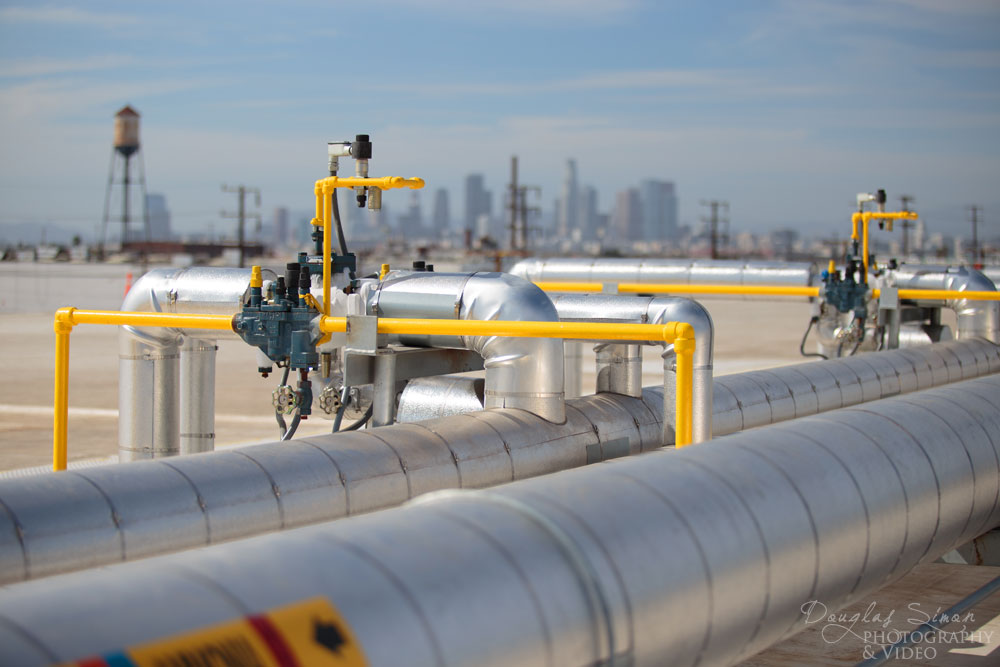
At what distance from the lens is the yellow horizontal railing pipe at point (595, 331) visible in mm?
6180

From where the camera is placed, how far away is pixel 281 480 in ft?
19.1

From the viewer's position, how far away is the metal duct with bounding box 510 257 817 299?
63.3 feet

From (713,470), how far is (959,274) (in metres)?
13.8

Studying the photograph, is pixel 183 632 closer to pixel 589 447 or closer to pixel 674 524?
pixel 674 524

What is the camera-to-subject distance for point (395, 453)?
6328mm

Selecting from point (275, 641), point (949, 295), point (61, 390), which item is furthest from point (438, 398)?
point (949, 295)

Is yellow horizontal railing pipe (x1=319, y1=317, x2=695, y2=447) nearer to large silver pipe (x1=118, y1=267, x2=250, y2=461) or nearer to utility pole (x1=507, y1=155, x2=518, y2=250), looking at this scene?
large silver pipe (x1=118, y1=267, x2=250, y2=461)

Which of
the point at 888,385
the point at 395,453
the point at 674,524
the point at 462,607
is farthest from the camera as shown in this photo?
the point at 888,385

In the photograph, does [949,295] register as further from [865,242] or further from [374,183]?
[374,183]

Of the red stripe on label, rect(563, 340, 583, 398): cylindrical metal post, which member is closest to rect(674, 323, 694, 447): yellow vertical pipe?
the red stripe on label

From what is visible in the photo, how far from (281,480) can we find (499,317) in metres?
2.31

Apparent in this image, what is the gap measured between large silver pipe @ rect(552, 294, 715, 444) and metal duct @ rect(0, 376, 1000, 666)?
6.04 feet

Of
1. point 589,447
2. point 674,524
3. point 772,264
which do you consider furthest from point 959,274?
point 674,524

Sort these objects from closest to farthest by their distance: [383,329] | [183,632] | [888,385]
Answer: [183,632]
[383,329]
[888,385]
